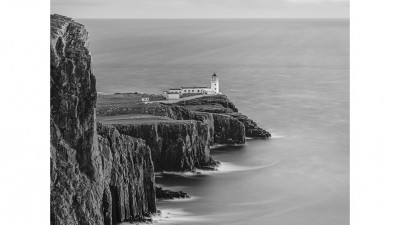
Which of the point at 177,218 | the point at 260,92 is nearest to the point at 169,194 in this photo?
the point at 177,218

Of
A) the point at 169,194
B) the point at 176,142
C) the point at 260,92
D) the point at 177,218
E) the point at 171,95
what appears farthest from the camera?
the point at 260,92

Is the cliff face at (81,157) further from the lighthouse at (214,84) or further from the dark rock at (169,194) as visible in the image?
the lighthouse at (214,84)

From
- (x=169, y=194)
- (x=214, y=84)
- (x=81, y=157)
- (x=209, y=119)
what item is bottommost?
(x=169, y=194)

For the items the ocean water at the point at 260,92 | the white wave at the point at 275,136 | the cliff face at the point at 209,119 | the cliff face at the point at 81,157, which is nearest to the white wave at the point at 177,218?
the ocean water at the point at 260,92

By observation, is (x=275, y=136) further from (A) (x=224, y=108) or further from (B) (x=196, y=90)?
(B) (x=196, y=90)

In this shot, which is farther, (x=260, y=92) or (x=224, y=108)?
(x=260, y=92)
